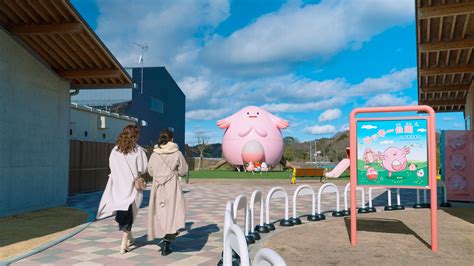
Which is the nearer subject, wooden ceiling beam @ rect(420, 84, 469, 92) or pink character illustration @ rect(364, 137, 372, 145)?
pink character illustration @ rect(364, 137, 372, 145)

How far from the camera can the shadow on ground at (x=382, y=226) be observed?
7.25m

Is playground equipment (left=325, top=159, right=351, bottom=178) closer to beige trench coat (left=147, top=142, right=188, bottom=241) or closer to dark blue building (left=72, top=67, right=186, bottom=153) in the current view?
dark blue building (left=72, top=67, right=186, bottom=153)

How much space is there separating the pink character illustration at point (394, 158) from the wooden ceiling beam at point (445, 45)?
406 cm

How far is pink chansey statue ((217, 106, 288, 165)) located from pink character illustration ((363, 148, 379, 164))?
24.3m

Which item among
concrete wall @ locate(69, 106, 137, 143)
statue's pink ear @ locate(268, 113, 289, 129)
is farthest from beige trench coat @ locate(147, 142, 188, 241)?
statue's pink ear @ locate(268, 113, 289, 129)

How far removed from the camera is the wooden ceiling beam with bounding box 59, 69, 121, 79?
10477 mm

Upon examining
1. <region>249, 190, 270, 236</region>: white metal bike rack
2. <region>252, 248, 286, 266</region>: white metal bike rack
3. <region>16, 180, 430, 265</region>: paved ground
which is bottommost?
<region>16, 180, 430, 265</region>: paved ground

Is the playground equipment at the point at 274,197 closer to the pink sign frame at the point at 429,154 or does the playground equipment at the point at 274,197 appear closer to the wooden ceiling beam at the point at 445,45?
the pink sign frame at the point at 429,154

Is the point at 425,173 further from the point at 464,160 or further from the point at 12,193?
the point at 12,193

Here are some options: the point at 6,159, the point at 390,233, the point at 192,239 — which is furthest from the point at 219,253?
the point at 6,159

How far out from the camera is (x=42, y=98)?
1010 cm

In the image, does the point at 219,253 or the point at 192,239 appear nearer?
the point at 219,253

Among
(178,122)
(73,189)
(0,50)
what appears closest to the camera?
(0,50)

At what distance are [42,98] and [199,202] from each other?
5.28 metres
